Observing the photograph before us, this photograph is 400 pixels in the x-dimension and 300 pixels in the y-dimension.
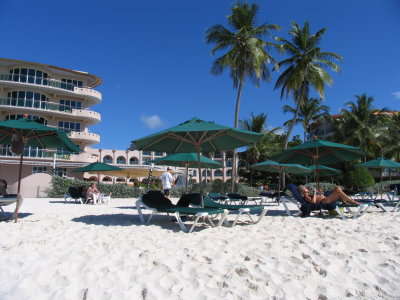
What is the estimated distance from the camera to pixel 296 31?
2500 centimetres

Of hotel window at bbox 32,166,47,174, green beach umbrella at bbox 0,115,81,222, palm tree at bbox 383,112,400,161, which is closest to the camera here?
green beach umbrella at bbox 0,115,81,222

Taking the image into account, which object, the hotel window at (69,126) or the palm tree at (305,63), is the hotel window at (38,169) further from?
the palm tree at (305,63)

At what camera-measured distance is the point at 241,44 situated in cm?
2200

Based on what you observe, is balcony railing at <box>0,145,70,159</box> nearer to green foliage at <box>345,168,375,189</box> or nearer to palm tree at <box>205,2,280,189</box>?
palm tree at <box>205,2,280,189</box>

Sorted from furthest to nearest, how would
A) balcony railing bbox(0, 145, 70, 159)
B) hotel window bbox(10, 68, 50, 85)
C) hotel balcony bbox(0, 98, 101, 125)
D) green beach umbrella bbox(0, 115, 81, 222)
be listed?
1. hotel window bbox(10, 68, 50, 85)
2. hotel balcony bbox(0, 98, 101, 125)
3. balcony railing bbox(0, 145, 70, 159)
4. green beach umbrella bbox(0, 115, 81, 222)

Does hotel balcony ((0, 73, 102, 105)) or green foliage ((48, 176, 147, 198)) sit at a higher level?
hotel balcony ((0, 73, 102, 105))

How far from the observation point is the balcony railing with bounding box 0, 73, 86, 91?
30.9m

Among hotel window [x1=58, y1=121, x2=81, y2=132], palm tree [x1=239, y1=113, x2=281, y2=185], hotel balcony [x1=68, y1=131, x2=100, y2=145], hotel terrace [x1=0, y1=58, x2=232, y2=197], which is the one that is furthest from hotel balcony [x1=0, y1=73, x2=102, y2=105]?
palm tree [x1=239, y1=113, x2=281, y2=185]

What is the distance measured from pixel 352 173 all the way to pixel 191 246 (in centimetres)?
2661

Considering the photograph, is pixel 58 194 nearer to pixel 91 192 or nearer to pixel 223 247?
pixel 91 192

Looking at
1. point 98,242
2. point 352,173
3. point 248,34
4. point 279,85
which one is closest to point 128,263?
point 98,242

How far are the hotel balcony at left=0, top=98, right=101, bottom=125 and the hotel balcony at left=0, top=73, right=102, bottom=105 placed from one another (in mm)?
1401

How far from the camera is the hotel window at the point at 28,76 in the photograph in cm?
3111

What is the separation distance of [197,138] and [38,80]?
30122 millimetres
